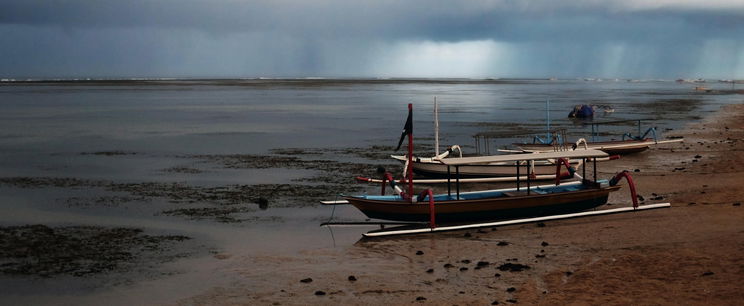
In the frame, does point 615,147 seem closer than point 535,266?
No

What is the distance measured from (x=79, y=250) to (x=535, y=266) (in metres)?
12.5

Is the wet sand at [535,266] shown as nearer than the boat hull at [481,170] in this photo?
Yes

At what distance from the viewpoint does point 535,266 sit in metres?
19.1

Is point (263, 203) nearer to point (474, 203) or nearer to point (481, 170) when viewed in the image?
point (474, 203)

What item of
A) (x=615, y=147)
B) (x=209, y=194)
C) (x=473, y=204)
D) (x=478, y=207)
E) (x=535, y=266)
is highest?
(x=473, y=204)

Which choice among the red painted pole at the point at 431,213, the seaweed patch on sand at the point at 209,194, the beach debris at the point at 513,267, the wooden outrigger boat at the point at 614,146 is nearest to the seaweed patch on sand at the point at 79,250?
the seaweed patch on sand at the point at 209,194

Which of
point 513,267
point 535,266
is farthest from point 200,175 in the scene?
point 535,266

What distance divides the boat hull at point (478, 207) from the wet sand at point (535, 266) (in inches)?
31.1

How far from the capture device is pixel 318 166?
4066 centimetres

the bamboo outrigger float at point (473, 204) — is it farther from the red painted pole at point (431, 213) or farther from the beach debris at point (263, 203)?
the beach debris at point (263, 203)

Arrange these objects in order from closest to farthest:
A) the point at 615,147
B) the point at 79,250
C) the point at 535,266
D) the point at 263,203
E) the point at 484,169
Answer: the point at 535,266 → the point at 79,250 → the point at 263,203 → the point at 484,169 → the point at 615,147

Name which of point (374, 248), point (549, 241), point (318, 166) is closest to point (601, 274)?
point (549, 241)

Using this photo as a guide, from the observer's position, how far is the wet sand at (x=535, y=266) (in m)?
16.5

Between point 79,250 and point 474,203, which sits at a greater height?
point 474,203
